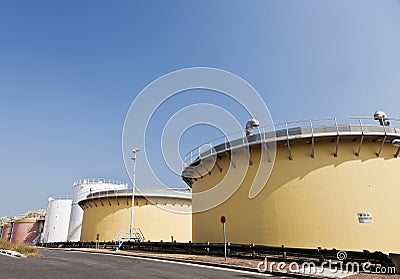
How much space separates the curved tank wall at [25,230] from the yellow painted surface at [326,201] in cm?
5734

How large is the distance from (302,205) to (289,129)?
14.2 ft

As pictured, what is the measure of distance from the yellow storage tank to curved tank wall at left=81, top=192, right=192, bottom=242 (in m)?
19.2

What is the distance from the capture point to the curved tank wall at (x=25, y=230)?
60.6 metres

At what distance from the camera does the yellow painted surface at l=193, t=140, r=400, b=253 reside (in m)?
15.3

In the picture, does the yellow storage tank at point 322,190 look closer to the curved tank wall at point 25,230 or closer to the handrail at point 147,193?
the handrail at point 147,193

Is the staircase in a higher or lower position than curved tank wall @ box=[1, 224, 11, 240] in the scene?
lower

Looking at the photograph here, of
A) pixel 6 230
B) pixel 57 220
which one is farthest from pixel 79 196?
pixel 6 230

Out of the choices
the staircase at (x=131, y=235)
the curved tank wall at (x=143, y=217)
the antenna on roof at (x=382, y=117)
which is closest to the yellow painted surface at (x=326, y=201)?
the antenna on roof at (x=382, y=117)

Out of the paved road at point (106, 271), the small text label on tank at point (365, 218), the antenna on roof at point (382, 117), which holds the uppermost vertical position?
the antenna on roof at point (382, 117)

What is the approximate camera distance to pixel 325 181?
1636cm

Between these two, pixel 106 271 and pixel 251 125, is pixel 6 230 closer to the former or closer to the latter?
pixel 251 125

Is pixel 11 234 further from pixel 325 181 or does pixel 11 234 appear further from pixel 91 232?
pixel 325 181

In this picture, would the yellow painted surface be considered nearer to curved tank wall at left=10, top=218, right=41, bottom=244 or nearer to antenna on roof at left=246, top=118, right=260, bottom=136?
antenna on roof at left=246, top=118, right=260, bottom=136

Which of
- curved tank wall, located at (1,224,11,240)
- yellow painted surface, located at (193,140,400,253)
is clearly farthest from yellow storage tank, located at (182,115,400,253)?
curved tank wall, located at (1,224,11,240)
